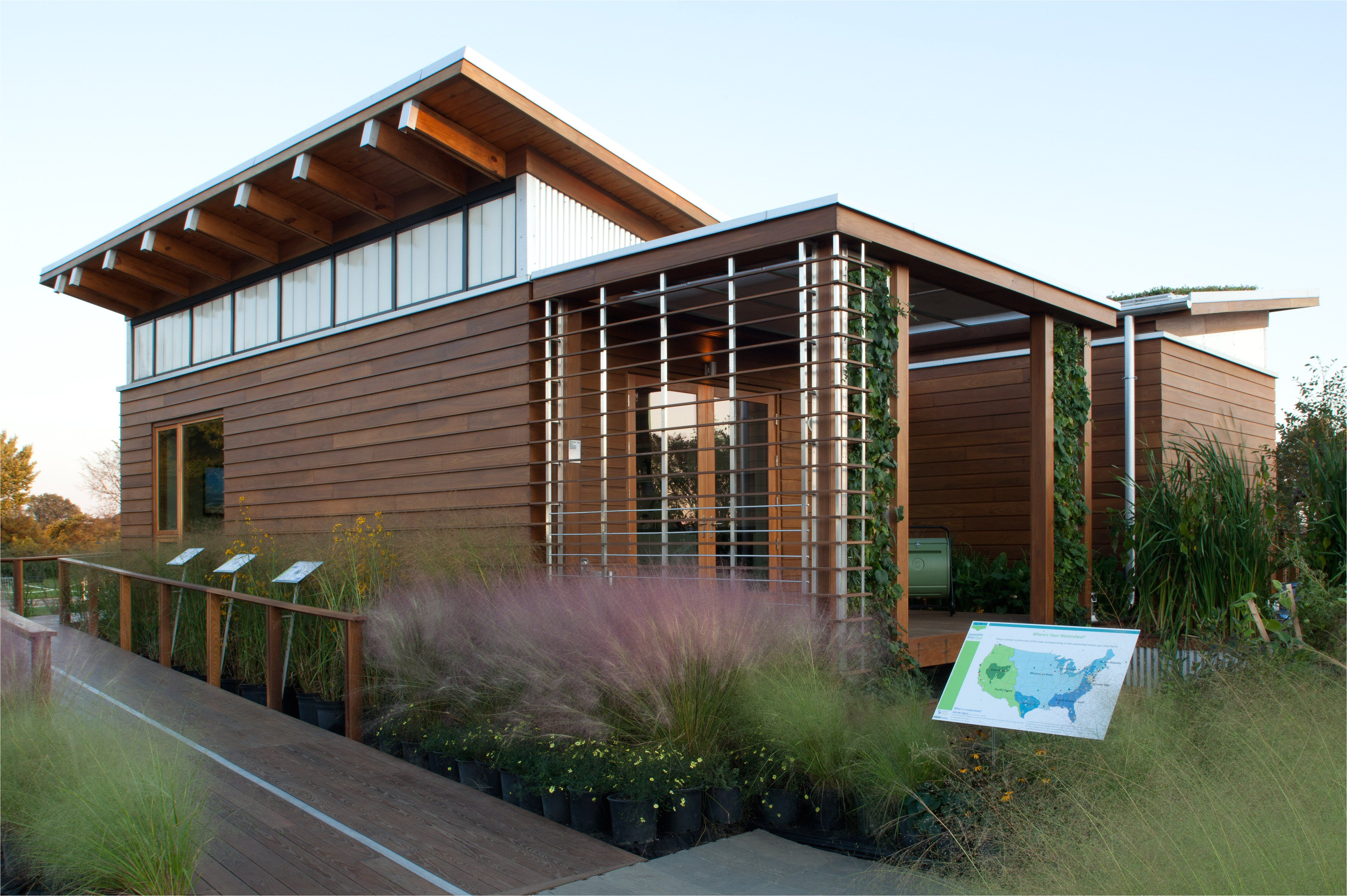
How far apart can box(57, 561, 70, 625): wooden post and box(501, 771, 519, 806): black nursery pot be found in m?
7.48

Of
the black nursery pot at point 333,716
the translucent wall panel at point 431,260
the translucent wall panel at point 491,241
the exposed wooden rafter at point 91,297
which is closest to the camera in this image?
the black nursery pot at point 333,716

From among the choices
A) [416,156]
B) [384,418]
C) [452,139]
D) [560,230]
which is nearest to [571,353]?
[560,230]

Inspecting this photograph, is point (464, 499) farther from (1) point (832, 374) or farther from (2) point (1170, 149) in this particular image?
(2) point (1170, 149)

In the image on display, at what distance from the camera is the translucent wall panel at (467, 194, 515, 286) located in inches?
303

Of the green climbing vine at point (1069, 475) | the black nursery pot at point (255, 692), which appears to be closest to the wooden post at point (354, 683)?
the black nursery pot at point (255, 692)

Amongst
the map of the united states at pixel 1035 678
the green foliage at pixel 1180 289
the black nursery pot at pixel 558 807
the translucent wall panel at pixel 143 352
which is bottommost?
the black nursery pot at pixel 558 807

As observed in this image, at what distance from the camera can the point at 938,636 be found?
630 centimetres

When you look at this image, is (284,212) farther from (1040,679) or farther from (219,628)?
(1040,679)

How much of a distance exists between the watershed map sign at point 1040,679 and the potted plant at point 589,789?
1432 mm

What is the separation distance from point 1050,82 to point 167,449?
11018 mm

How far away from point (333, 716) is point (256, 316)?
6.28 m

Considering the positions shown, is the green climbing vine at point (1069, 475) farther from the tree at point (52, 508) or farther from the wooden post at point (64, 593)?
the tree at point (52, 508)

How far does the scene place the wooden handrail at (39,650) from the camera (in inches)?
162

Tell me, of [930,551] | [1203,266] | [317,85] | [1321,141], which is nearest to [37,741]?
[1321,141]
